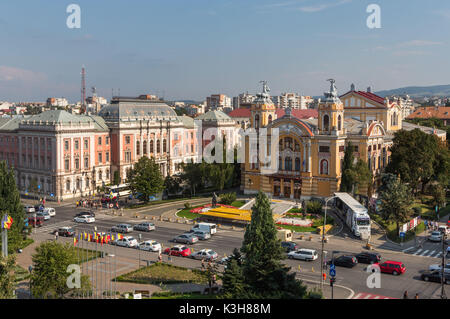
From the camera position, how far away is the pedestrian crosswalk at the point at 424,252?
52.2m

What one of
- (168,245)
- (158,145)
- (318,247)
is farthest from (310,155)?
(158,145)

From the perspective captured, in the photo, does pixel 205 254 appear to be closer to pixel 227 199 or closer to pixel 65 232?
pixel 65 232

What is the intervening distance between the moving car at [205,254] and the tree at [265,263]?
13508 millimetres

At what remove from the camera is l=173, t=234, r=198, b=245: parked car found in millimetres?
55719

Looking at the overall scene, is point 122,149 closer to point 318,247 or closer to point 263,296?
point 318,247

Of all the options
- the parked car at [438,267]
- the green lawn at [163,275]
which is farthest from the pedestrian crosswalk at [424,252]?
the green lawn at [163,275]

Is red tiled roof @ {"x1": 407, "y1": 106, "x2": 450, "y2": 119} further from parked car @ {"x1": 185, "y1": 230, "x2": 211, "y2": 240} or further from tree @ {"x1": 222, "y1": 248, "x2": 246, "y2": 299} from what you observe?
tree @ {"x1": 222, "y1": 248, "x2": 246, "y2": 299}

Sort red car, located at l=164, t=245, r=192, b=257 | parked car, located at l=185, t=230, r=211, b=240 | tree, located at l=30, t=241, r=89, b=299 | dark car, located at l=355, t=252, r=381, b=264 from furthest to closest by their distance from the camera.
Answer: parked car, located at l=185, t=230, r=211, b=240
red car, located at l=164, t=245, r=192, b=257
dark car, located at l=355, t=252, r=381, b=264
tree, located at l=30, t=241, r=89, b=299

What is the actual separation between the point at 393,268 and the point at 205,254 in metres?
18.4

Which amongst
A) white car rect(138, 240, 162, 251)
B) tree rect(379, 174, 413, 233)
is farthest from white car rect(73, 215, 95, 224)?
tree rect(379, 174, 413, 233)

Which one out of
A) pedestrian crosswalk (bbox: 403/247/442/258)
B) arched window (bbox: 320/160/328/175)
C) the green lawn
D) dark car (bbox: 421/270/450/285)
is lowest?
pedestrian crosswalk (bbox: 403/247/442/258)

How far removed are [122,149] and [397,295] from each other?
2516 inches
